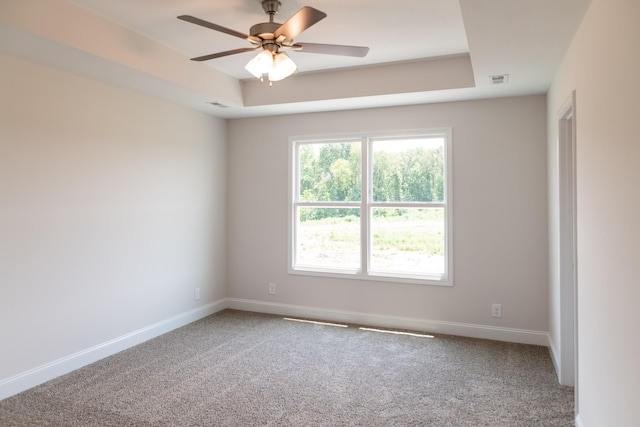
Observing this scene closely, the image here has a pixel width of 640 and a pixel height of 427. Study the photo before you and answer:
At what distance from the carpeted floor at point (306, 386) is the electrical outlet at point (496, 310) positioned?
28 cm

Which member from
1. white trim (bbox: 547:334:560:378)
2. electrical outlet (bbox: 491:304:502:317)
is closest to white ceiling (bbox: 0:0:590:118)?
electrical outlet (bbox: 491:304:502:317)

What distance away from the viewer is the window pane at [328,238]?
487cm

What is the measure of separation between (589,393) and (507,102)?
2768 mm

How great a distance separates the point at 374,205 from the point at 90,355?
3083 millimetres

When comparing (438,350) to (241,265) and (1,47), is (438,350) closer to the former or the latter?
(241,265)

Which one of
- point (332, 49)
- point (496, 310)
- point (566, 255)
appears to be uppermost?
point (332, 49)

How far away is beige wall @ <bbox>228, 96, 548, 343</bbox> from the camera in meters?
4.02

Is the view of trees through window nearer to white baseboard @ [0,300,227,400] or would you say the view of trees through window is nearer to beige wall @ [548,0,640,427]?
white baseboard @ [0,300,227,400]

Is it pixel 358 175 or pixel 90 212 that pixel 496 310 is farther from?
pixel 90 212

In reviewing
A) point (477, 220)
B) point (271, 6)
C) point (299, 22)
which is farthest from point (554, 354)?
point (271, 6)

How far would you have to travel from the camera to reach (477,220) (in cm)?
424

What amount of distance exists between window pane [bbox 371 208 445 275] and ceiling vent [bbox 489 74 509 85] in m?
1.39

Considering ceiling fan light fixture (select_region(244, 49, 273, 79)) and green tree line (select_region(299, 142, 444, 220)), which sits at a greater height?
ceiling fan light fixture (select_region(244, 49, 273, 79))

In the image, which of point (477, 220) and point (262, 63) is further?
point (477, 220)
